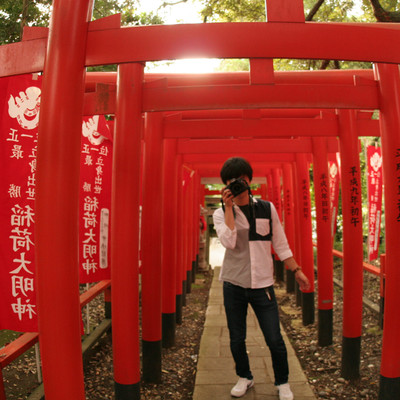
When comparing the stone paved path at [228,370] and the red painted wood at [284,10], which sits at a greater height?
the red painted wood at [284,10]

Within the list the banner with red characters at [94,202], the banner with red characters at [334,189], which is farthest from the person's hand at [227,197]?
the banner with red characters at [334,189]

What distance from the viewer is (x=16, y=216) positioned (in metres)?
2.67

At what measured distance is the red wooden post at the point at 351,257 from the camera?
3.64 meters

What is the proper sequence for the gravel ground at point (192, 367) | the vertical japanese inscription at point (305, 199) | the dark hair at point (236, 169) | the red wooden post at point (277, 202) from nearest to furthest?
1. the dark hair at point (236, 169)
2. the gravel ground at point (192, 367)
3. the vertical japanese inscription at point (305, 199)
4. the red wooden post at point (277, 202)

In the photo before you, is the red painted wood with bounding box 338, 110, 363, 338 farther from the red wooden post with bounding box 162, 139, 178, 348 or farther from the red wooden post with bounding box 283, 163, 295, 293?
the red wooden post with bounding box 283, 163, 295, 293

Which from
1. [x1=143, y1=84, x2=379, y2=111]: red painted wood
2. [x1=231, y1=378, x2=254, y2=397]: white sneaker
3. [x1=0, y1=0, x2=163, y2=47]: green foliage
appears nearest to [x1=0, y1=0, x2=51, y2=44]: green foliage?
[x1=0, y1=0, x2=163, y2=47]: green foliage

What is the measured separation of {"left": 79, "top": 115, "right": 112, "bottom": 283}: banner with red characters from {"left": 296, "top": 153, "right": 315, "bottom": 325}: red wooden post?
280cm

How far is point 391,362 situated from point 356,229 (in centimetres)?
126

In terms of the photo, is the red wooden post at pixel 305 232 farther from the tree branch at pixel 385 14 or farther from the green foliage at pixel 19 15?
the green foliage at pixel 19 15

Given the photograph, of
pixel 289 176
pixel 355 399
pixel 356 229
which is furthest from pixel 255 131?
pixel 289 176

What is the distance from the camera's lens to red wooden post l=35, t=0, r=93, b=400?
2.07 m

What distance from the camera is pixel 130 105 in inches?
107

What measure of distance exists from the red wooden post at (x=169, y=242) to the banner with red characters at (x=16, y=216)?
2008 mm

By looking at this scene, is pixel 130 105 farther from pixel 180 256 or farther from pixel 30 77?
pixel 180 256
